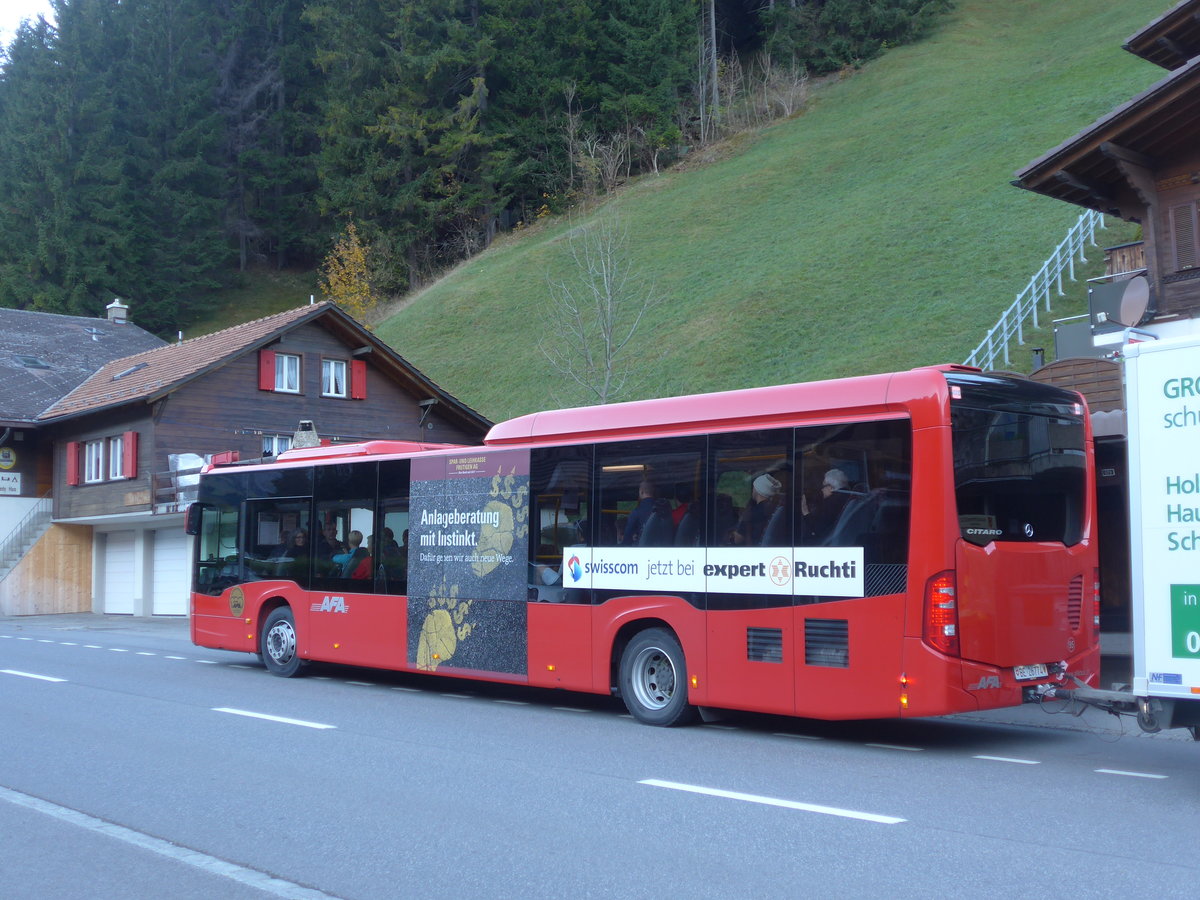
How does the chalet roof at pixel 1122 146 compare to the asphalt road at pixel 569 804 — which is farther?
the chalet roof at pixel 1122 146

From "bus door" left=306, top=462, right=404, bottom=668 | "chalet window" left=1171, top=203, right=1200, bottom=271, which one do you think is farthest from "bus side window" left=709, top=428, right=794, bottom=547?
"chalet window" left=1171, top=203, right=1200, bottom=271

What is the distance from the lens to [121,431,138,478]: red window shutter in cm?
3219

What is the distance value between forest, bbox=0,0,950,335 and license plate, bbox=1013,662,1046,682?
53.2 meters

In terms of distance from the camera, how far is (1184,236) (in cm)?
1612

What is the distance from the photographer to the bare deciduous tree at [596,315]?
34219 mm

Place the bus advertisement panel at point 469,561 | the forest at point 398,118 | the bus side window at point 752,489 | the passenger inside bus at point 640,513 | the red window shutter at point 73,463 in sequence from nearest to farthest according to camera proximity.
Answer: the bus side window at point 752,489 → the passenger inside bus at point 640,513 → the bus advertisement panel at point 469,561 → the red window shutter at point 73,463 → the forest at point 398,118

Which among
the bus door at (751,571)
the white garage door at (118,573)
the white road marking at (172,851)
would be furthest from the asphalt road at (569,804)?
the white garage door at (118,573)

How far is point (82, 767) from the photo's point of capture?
881cm

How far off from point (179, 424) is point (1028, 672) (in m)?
27.8

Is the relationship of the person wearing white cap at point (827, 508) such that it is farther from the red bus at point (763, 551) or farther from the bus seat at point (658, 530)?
the bus seat at point (658, 530)

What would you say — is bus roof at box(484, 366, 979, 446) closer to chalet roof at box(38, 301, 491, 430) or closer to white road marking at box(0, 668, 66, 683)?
white road marking at box(0, 668, 66, 683)

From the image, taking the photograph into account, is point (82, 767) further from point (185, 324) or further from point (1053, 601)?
point (185, 324)

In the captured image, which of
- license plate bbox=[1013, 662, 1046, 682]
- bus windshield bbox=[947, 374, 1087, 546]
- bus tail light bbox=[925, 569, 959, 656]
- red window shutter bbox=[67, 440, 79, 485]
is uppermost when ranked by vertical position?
red window shutter bbox=[67, 440, 79, 485]

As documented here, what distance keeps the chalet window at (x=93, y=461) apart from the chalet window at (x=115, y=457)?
0.40 meters
